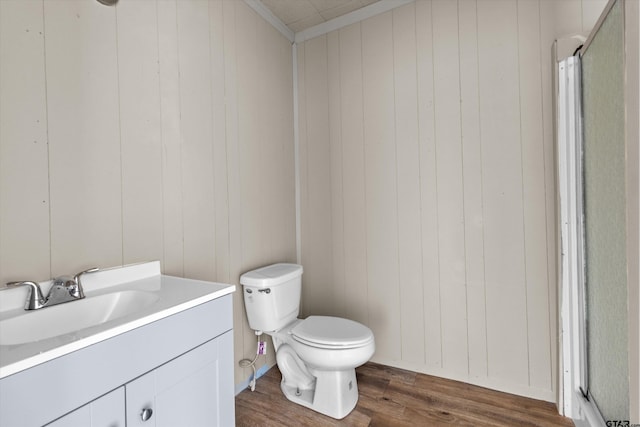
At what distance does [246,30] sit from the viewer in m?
1.89

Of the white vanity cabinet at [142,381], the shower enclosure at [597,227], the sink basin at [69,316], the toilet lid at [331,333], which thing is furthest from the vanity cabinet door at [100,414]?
the shower enclosure at [597,227]

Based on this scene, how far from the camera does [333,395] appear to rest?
5.20 ft

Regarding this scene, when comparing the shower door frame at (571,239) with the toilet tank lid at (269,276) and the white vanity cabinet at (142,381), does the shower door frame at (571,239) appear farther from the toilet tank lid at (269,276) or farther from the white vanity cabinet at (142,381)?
the white vanity cabinet at (142,381)

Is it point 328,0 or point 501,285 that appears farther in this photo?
point 328,0

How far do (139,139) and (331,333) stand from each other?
50.8 inches

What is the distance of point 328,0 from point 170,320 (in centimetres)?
207

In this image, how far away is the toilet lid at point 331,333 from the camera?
153 centimetres

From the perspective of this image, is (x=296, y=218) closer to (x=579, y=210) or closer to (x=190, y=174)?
(x=190, y=174)

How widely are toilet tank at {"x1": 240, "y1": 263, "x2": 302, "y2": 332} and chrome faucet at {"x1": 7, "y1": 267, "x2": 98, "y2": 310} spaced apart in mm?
814

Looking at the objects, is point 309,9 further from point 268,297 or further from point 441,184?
point 268,297

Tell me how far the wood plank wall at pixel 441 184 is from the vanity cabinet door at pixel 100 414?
1579 millimetres

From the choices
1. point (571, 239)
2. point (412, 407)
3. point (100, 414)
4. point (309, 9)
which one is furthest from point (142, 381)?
point (309, 9)

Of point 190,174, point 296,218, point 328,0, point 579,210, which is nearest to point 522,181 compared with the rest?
point 579,210

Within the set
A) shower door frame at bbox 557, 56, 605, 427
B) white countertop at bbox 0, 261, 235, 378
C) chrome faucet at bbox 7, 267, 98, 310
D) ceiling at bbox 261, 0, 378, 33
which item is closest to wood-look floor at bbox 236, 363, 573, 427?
shower door frame at bbox 557, 56, 605, 427
